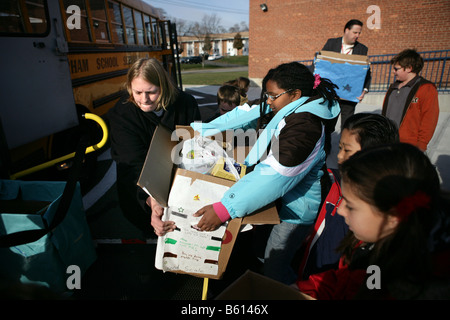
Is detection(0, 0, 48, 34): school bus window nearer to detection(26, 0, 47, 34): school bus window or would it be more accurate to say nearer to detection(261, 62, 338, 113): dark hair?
detection(26, 0, 47, 34): school bus window

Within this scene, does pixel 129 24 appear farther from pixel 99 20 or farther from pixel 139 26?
pixel 99 20

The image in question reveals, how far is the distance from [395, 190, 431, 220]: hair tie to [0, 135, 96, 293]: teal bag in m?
1.77

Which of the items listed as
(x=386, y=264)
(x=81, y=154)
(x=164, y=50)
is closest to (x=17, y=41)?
(x=81, y=154)

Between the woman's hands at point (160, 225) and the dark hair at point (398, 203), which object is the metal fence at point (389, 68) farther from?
the woman's hands at point (160, 225)

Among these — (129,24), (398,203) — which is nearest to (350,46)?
(398,203)

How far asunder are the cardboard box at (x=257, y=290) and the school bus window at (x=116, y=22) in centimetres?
606

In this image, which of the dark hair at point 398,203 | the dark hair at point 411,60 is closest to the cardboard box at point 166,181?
the dark hair at point 398,203

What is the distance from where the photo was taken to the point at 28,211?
1.99 m

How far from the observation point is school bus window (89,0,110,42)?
4840mm

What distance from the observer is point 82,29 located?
445 cm

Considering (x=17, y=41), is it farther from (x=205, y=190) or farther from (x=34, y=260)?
(x=205, y=190)

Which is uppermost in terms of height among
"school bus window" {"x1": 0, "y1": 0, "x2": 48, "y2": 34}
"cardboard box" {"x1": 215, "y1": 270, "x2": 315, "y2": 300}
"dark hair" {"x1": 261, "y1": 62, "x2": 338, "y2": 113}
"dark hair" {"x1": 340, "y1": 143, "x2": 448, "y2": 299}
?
"school bus window" {"x1": 0, "y1": 0, "x2": 48, "y2": 34}

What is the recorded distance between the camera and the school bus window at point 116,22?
18.2 feet

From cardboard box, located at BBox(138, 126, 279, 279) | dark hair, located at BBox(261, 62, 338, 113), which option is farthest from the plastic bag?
dark hair, located at BBox(261, 62, 338, 113)
